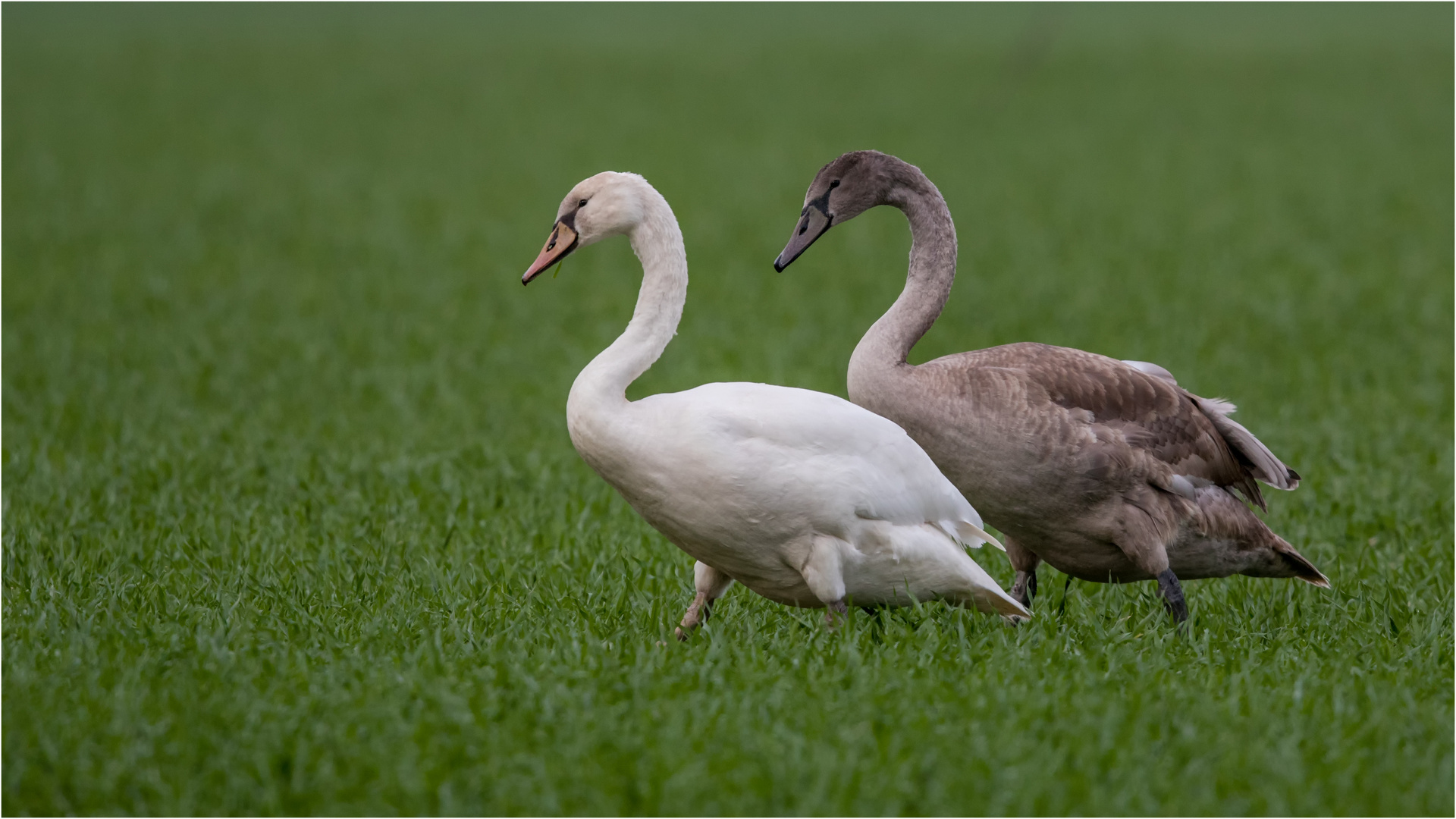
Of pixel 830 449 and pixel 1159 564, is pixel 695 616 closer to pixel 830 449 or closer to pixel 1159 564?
pixel 830 449

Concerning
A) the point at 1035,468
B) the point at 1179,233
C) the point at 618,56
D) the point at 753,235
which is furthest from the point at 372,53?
the point at 1035,468

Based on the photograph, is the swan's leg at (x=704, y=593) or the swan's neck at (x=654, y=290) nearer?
the swan's neck at (x=654, y=290)

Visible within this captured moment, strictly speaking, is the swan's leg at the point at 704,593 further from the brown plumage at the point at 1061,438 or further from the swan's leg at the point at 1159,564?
the swan's leg at the point at 1159,564

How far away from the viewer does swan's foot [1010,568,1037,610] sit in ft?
18.4

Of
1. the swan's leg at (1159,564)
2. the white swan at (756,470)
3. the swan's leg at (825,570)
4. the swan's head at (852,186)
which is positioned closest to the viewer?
the white swan at (756,470)

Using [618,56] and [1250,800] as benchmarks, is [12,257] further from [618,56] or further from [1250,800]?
[618,56]

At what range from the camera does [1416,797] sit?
148 inches

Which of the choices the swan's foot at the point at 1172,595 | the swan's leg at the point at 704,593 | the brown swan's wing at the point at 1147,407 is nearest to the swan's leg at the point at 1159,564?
the swan's foot at the point at 1172,595

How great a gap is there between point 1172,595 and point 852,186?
6.03 ft

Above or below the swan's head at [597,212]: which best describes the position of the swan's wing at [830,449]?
below

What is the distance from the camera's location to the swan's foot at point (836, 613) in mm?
4720

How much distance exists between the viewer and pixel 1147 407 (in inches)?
206

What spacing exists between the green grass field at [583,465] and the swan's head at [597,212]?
4.25 ft

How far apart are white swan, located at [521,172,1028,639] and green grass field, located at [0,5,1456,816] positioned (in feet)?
0.72
